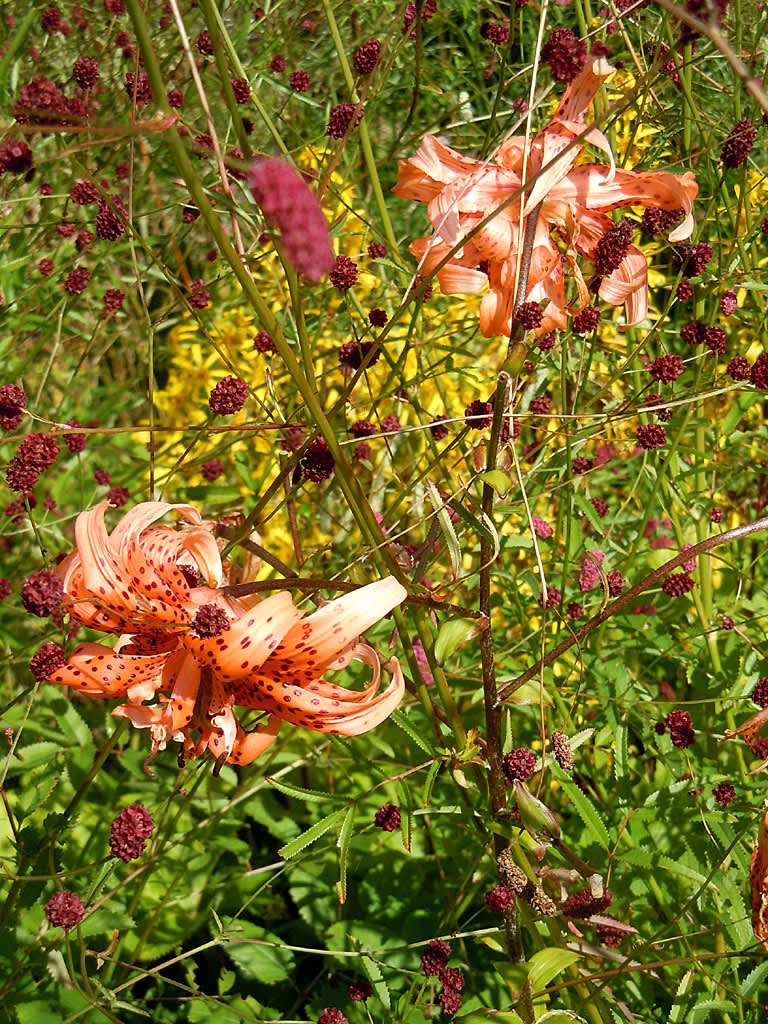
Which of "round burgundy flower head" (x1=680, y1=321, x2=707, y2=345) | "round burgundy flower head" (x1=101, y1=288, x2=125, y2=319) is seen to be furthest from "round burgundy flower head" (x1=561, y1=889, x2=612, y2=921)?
"round burgundy flower head" (x1=101, y1=288, x2=125, y2=319)

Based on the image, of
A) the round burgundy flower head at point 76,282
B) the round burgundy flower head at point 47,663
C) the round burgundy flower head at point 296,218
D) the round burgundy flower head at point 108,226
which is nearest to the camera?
the round burgundy flower head at point 296,218

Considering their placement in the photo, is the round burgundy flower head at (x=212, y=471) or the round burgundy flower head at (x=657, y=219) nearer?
the round burgundy flower head at (x=657, y=219)

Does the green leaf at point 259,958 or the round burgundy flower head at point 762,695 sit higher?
the round burgundy flower head at point 762,695

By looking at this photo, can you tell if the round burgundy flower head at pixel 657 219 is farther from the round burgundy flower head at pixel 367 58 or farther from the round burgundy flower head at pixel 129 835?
the round burgundy flower head at pixel 129 835

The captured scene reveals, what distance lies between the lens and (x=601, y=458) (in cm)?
133

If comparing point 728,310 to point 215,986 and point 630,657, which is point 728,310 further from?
point 215,986

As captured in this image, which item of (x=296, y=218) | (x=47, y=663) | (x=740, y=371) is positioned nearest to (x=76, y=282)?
(x=47, y=663)

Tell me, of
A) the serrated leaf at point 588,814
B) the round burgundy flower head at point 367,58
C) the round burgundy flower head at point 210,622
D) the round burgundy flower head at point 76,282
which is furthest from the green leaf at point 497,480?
the round burgundy flower head at point 76,282

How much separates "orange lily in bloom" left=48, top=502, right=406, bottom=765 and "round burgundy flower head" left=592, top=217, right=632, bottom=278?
355 mm

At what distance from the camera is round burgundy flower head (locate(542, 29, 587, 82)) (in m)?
0.72

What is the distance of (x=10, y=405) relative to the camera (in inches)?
35.6

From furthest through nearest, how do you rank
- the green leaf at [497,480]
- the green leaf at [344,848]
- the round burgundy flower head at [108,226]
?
the round burgundy flower head at [108,226] < the green leaf at [344,848] < the green leaf at [497,480]

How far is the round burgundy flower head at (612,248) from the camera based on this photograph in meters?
0.79

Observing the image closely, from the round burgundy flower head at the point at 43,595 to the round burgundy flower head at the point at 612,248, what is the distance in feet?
1.66
